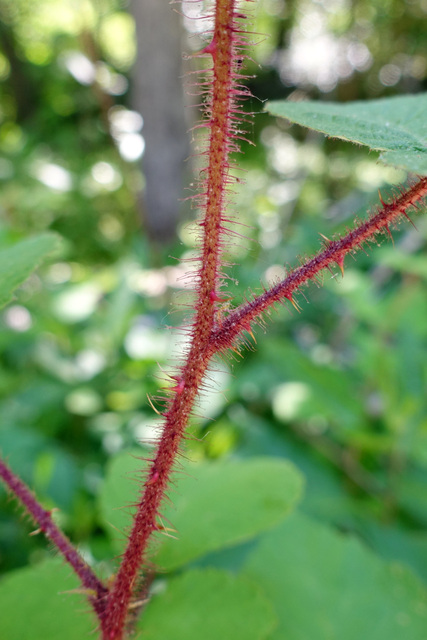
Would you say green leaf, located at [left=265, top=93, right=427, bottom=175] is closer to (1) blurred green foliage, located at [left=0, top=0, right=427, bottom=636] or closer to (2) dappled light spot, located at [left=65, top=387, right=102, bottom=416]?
(1) blurred green foliage, located at [left=0, top=0, right=427, bottom=636]

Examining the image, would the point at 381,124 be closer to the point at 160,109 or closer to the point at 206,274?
the point at 206,274

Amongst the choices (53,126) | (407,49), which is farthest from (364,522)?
(53,126)

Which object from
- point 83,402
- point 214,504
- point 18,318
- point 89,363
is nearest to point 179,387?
point 214,504

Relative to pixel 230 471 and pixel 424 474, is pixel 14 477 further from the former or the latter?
pixel 424 474

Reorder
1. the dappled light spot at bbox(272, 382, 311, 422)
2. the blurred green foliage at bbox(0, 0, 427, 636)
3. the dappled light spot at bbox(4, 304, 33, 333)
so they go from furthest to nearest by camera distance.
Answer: the dappled light spot at bbox(4, 304, 33, 333)
the dappled light spot at bbox(272, 382, 311, 422)
the blurred green foliage at bbox(0, 0, 427, 636)

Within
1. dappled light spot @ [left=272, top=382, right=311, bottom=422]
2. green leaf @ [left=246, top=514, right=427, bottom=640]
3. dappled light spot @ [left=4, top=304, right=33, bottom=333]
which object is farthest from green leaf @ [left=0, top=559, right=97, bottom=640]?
dappled light spot @ [left=4, top=304, right=33, bottom=333]
